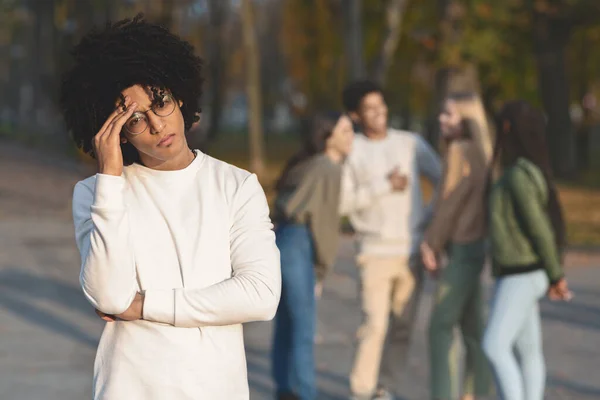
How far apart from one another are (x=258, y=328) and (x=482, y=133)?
396cm

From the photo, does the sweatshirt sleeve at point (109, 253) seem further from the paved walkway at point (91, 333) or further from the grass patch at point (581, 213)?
the grass patch at point (581, 213)

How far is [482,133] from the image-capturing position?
6.88 m

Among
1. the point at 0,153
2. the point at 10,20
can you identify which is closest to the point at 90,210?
the point at 0,153

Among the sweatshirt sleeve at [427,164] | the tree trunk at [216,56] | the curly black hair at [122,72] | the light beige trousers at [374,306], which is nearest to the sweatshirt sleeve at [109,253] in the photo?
the curly black hair at [122,72]

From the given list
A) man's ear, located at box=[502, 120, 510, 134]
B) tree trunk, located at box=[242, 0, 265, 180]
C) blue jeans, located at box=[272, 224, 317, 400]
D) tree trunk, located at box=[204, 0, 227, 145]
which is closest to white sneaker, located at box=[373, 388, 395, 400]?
blue jeans, located at box=[272, 224, 317, 400]

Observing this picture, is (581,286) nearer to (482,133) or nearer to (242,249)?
(482,133)

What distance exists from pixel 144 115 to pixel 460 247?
Answer: 13.1 feet

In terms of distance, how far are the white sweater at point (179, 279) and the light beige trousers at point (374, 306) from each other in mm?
4121

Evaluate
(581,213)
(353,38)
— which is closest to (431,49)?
(353,38)

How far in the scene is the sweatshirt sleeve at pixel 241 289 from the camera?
9.64 feet

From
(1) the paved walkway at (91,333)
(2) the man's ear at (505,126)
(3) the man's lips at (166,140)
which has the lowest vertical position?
(1) the paved walkway at (91,333)

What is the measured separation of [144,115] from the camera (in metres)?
2.96

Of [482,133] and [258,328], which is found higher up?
[482,133]

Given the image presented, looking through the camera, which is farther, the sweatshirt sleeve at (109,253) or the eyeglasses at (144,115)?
the eyeglasses at (144,115)
